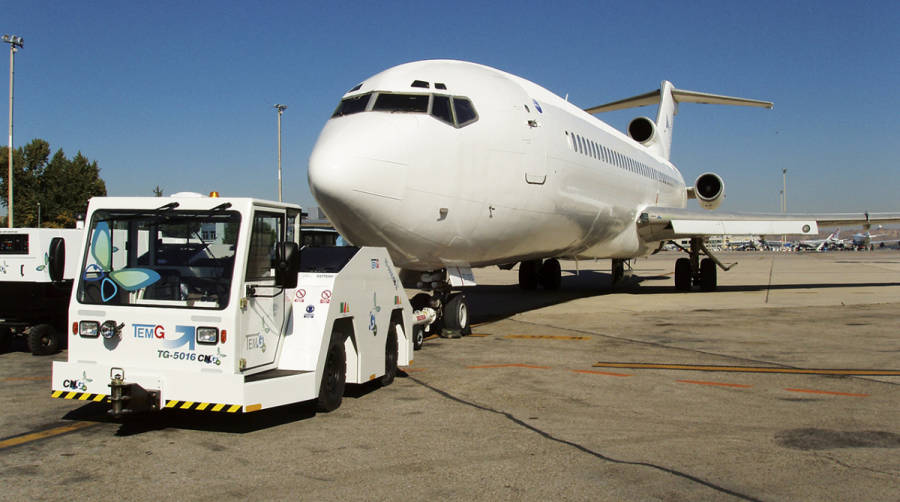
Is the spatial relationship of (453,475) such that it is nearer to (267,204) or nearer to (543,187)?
(267,204)

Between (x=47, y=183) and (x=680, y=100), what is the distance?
67933mm

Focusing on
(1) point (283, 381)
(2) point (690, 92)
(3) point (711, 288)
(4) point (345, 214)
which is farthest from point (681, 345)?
(2) point (690, 92)

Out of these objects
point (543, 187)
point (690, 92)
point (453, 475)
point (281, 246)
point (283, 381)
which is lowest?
point (453, 475)

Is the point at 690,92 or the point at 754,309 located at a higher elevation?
the point at 690,92

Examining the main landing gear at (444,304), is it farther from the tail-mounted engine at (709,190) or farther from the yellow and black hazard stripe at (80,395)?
the tail-mounted engine at (709,190)

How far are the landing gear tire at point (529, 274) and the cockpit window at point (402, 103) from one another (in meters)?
13.4

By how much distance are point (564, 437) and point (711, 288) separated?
18.9m

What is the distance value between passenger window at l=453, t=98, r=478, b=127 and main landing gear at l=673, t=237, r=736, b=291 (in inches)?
531

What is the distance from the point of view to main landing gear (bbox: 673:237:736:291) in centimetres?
2280

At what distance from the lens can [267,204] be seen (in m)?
6.50

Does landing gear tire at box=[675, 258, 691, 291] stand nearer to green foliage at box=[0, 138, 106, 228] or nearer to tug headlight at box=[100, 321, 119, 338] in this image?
tug headlight at box=[100, 321, 119, 338]

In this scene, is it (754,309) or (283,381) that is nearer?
(283,381)

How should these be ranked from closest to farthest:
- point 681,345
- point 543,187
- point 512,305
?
1. point 681,345
2. point 543,187
3. point 512,305

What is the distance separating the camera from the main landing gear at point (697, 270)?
2280 cm
